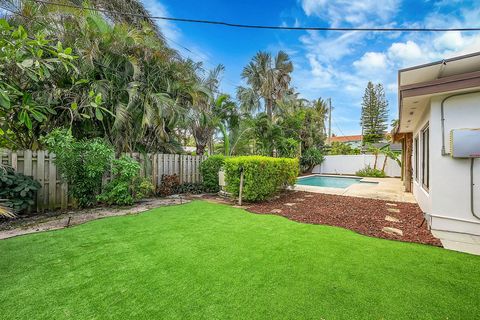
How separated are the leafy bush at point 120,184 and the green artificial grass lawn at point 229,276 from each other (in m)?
2.13

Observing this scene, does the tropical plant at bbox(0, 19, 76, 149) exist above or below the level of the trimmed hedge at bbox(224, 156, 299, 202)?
above

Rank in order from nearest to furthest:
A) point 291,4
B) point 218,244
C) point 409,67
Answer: point 218,244, point 409,67, point 291,4

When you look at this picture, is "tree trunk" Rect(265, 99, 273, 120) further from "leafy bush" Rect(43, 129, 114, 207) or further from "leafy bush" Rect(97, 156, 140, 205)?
"leafy bush" Rect(43, 129, 114, 207)

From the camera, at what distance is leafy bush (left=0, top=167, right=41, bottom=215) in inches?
192

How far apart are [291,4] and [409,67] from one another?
570 cm

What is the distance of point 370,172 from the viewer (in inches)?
726

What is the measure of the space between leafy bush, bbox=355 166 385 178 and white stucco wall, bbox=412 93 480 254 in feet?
50.0

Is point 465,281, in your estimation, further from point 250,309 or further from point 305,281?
point 250,309

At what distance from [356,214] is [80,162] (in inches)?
296

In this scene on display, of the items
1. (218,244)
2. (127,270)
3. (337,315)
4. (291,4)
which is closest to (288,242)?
(218,244)

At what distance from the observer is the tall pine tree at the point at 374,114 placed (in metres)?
31.0

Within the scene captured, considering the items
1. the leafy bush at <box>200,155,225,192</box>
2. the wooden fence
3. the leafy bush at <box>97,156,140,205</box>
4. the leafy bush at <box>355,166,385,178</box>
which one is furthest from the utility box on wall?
the leafy bush at <box>355,166,385,178</box>

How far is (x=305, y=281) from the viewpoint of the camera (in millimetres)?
2574

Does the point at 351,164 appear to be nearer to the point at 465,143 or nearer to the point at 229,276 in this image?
the point at 465,143
